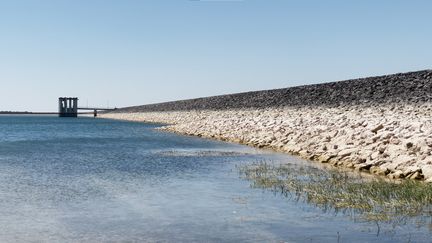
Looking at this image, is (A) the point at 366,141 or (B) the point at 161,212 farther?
(A) the point at 366,141

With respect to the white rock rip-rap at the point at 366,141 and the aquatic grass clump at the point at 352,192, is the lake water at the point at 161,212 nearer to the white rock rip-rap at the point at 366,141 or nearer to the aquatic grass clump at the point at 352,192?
the aquatic grass clump at the point at 352,192

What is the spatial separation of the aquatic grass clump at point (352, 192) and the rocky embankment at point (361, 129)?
1695 mm

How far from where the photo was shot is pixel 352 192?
11.2 m

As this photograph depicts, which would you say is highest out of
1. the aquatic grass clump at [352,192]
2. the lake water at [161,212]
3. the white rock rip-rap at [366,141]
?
the white rock rip-rap at [366,141]

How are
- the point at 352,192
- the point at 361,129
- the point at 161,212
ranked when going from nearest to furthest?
the point at 161,212
the point at 352,192
the point at 361,129

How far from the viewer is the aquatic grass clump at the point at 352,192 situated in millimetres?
9367

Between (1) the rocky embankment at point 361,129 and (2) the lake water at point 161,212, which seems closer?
(2) the lake water at point 161,212

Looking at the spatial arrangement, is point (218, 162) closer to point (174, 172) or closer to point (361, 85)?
point (174, 172)

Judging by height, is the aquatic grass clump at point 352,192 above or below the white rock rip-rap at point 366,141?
below

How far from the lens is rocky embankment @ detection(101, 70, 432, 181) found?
15203 mm

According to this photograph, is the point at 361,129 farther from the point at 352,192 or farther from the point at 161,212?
the point at 161,212

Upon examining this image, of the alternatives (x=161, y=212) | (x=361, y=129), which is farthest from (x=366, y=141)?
(x=161, y=212)

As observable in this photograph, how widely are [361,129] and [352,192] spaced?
31.9ft

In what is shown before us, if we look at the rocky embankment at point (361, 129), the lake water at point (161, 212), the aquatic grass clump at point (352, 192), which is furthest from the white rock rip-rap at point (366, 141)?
the lake water at point (161, 212)
